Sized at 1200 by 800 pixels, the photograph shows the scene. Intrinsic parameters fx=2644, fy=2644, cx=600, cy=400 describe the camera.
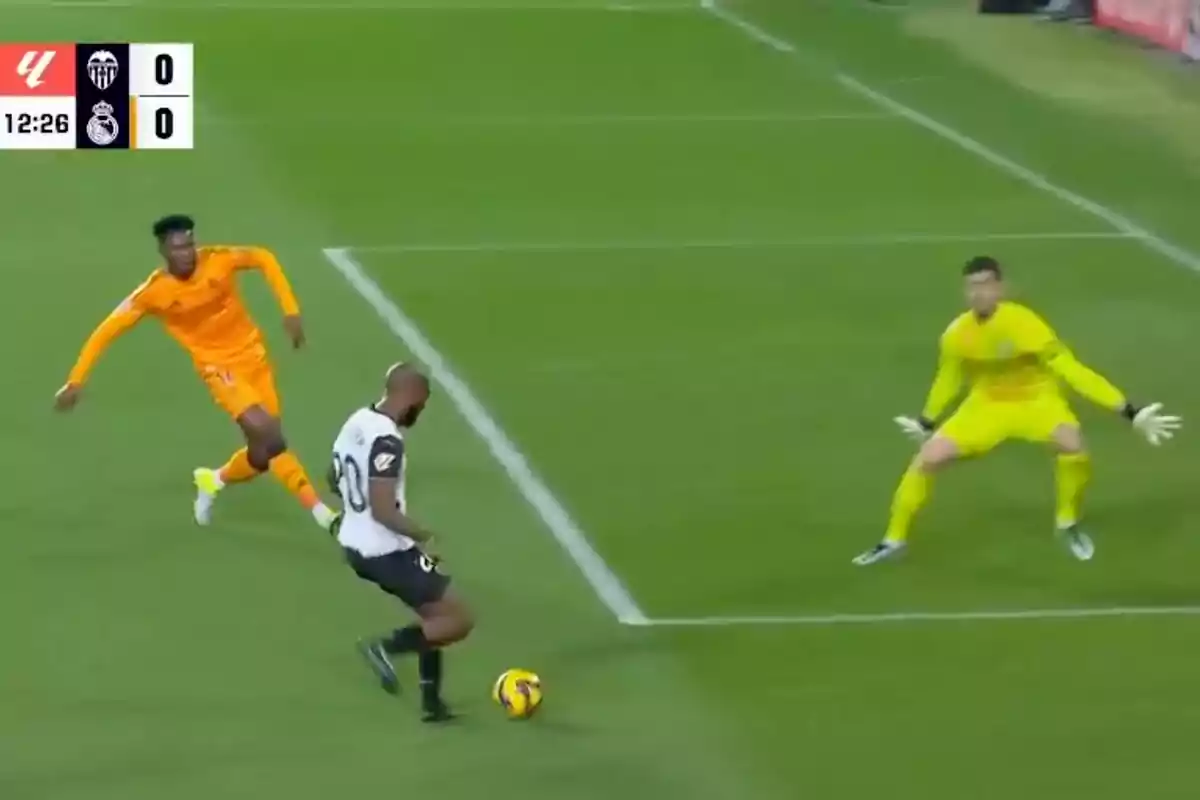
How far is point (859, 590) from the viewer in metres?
15.3

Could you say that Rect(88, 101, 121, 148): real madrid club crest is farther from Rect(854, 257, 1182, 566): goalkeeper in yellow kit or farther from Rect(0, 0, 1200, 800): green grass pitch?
Rect(854, 257, 1182, 566): goalkeeper in yellow kit

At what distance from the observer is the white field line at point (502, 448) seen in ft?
50.6

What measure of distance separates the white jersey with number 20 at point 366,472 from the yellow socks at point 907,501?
388 cm

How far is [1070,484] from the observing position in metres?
15.8

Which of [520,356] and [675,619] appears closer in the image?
[675,619]

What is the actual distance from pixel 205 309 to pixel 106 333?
0.63m

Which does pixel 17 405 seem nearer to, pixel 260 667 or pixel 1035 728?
pixel 260 667

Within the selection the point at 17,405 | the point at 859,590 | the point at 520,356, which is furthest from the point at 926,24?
the point at 859,590

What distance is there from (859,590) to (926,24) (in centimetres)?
2459

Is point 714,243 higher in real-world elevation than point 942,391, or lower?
lower

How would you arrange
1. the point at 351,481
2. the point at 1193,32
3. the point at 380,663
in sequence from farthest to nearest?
the point at 1193,32, the point at 380,663, the point at 351,481

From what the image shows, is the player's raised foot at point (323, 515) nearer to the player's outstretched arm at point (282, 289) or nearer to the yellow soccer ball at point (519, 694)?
the player's outstretched arm at point (282, 289)

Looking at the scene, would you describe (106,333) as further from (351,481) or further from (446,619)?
(446,619)

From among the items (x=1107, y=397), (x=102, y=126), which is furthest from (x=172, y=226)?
(x=102, y=126)
